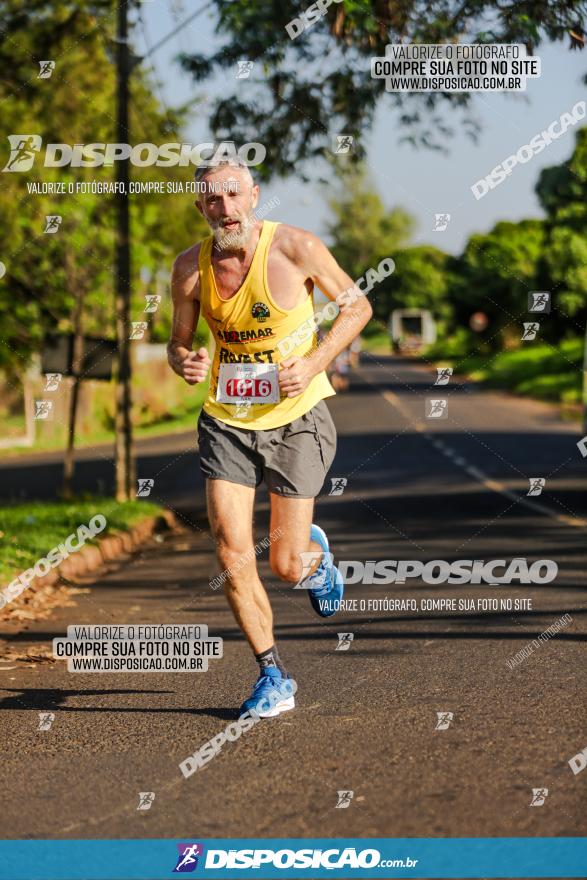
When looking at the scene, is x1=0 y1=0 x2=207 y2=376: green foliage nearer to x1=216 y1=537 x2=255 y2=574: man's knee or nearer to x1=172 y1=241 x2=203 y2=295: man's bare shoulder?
x1=172 y1=241 x2=203 y2=295: man's bare shoulder

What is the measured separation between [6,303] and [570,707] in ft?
93.5

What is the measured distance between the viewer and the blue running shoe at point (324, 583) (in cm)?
663

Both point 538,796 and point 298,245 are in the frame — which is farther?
point 298,245

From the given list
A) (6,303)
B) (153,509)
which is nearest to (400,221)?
(6,303)

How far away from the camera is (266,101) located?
577 inches

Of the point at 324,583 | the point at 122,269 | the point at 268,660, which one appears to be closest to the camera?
the point at 268,660

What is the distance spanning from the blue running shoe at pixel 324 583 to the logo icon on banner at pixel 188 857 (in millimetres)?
2546

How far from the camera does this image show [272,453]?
19.4 feet

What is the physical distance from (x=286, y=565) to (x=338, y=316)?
1089 mm

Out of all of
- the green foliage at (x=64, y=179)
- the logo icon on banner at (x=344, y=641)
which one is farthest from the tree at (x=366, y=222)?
the logo icon on banner at (x=344, y=641)

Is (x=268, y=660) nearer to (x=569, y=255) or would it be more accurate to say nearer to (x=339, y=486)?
(x=339, y=486)

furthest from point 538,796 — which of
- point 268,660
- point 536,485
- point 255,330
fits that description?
point 536,485

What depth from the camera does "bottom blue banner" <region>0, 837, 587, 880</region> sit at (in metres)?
3.93

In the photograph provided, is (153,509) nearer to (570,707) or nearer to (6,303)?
(570,707)
